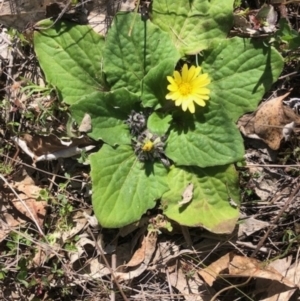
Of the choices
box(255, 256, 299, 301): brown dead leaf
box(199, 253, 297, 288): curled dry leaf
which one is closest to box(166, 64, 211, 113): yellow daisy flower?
box(199, 253, 297, 288): curled dry leaf

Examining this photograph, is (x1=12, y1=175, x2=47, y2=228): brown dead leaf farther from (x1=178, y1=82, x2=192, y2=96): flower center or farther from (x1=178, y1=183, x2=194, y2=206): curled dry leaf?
(x1=178, y1=82, x2=192, y2=96): flower center

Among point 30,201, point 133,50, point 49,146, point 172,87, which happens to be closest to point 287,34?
point 172,87

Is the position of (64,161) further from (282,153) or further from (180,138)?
(282,153)

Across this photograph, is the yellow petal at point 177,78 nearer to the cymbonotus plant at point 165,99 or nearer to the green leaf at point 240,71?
the cymbonotus plant at point 165,99

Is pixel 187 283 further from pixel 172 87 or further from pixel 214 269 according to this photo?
pixel 172 87

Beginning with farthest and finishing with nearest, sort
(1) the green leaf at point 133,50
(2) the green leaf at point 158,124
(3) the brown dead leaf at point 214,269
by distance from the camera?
(3) the brown dead leaf at point 214,269 < (2) the green leaf at point 158,124 < (1) the green leaf at point 133,50

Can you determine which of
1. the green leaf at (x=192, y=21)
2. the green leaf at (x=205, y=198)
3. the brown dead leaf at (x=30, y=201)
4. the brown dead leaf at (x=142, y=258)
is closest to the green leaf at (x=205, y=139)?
the green leaf at (x=205, y=198)
